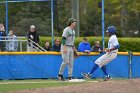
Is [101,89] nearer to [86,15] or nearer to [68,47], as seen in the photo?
[68,47]

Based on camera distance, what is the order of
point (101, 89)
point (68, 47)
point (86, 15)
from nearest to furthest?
point (101, 89)
point (68, 47)
point (86, 15)

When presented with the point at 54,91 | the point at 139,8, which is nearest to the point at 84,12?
the point at 139,8

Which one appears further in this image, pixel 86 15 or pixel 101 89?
pixel 86 15

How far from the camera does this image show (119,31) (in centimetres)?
4644

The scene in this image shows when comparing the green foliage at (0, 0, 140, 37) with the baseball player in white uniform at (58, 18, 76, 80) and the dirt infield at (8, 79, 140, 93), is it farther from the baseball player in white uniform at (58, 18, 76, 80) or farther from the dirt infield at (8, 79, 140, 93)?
the dirt infield at (8, 79, 140, 93)

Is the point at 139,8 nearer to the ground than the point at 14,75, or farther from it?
farther from it

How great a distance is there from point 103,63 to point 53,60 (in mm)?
3086

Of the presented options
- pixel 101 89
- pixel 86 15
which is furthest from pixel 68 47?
pixel 86 15

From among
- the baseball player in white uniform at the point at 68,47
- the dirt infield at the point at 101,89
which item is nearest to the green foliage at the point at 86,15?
the baseball player in white uniform at the point at 68,47

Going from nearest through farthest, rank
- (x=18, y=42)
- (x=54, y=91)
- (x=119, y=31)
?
(x=54, y=91), (x=18, y=42), (x=119, y=31)

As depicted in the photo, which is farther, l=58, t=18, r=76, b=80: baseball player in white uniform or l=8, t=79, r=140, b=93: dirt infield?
l=58, t=18, r=76, b=80: baseball player in white uniform

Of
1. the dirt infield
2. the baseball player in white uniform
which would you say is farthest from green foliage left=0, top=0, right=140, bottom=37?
the dirt infield

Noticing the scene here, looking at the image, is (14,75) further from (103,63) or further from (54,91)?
(54,91)

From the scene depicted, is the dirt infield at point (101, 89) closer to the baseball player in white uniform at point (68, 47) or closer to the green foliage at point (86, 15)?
the baseball player in white uniform at point (68, 47)
